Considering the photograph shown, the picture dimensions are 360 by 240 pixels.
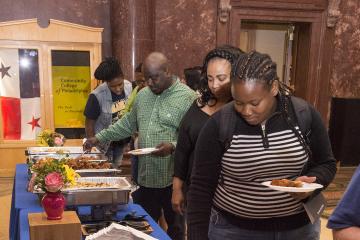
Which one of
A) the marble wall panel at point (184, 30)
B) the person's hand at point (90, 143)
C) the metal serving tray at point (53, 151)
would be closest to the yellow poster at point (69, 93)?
the marble wall panel at point (184, 30)

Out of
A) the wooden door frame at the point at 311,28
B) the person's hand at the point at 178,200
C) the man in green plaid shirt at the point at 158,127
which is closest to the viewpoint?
the person's hand at the point at 178,200

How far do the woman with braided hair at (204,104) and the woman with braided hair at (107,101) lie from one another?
4.40 feet

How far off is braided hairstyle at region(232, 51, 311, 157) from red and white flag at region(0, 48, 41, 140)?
13.4 feet

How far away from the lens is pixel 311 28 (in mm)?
5555

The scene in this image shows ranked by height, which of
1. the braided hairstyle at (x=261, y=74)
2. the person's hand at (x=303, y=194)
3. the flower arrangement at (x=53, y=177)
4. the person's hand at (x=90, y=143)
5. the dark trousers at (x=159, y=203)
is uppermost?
the braided hairstyle at (x=261, y=74)

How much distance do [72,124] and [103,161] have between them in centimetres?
270

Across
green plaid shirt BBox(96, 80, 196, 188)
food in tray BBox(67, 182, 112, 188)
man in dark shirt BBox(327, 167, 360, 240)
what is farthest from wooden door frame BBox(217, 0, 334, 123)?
man in dark shirt BBox(327, 167, 360, 240)

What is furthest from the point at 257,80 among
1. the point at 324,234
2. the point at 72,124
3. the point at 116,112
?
the point at 72,124

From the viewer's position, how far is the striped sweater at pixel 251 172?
133cm

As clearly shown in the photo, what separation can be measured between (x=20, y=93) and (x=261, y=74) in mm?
4269

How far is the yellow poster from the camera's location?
505cm

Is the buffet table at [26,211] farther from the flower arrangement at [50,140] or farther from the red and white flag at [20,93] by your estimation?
the red and white flag at [20,93]

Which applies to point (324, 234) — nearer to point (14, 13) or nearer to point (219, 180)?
point (219, 180)

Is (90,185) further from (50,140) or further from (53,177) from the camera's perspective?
(50,140)
